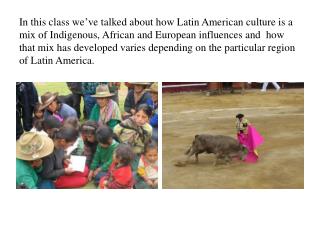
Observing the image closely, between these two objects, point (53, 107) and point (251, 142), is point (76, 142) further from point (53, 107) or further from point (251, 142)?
point (251, 142)

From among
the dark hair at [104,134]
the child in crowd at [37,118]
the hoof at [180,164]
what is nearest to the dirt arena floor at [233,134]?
the hoof at [180,164]

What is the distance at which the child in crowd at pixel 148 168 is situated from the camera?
6.83 m

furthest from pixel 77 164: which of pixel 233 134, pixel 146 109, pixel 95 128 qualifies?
pixel 233 134

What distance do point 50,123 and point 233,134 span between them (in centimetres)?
313

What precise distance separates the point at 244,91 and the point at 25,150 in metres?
6.02

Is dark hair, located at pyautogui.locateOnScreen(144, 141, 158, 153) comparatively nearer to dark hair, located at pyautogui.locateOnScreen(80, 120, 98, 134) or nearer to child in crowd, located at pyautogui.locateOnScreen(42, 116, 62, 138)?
dark hair, located at pyautogui.locateOnScreen(80, 120, 98, 134)

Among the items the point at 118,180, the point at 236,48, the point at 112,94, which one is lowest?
the point at 118,180

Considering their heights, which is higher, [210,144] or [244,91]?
[244,91]

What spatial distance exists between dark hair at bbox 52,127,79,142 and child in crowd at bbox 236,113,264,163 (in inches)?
89.0

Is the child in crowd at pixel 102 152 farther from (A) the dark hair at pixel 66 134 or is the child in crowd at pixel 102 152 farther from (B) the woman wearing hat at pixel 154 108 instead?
(B) the woman wearing hat at pixel 154 108

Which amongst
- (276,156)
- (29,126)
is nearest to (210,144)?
(276,156)

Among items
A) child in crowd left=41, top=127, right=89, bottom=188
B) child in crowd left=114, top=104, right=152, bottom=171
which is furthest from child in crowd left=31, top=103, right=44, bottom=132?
child in crowd left=114, top=104, right=152, bottom=171

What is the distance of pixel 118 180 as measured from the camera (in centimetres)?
676

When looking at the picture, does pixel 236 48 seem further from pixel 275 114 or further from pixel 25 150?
pixel 275 114
